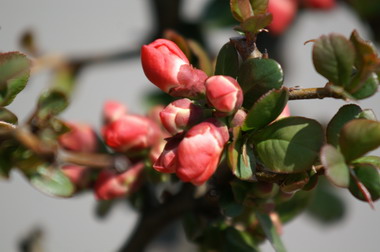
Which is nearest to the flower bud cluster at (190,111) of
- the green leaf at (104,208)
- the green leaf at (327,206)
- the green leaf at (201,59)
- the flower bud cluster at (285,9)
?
the green leaf at (201,59)

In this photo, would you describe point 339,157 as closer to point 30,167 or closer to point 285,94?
point 285,94

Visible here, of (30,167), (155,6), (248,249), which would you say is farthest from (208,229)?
(155,6)

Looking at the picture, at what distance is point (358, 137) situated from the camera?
311 millimetres

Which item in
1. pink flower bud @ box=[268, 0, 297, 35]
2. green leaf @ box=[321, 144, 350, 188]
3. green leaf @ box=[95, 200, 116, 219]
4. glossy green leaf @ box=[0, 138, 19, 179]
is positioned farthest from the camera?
pink flower bud @ box=[268, 0, 297, 35]

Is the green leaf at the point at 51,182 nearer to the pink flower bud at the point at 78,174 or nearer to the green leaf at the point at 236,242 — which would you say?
the pink flower bud at the point at 78,174

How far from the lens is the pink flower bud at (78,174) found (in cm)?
48

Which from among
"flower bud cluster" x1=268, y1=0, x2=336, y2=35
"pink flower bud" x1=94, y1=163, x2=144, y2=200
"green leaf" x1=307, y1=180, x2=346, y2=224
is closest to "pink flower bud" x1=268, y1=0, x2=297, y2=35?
"flower bud cluster" x1=268, y1=0, x2=336, y2=35

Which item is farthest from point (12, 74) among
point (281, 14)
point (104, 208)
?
point (281, 14)

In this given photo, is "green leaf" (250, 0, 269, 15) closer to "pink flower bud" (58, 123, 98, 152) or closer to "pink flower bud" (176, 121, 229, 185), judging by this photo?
"pink flower bud" (176, 121, 229, 185)

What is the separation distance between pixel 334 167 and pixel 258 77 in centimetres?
7

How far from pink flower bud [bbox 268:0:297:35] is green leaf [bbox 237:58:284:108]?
1.23 ft

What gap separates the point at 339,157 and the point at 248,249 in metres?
0.16

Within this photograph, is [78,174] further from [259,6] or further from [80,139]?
[259,6]

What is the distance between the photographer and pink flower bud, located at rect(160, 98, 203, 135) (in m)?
0.33
